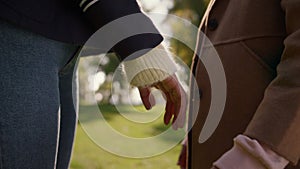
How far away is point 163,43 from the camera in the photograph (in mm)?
1441

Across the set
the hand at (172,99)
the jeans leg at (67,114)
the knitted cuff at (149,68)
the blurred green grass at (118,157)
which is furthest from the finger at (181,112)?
the blurred green grass at (118,157)

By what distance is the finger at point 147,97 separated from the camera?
148cm

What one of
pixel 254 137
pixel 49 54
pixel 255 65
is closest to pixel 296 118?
pixel 254 137

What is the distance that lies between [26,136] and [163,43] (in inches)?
16.4

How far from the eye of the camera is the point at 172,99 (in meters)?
1.50

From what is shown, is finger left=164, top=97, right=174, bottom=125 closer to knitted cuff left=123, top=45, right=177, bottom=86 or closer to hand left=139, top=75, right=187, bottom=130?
hand left=139, top=75, right=187, bottom=130

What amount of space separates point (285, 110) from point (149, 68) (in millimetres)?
356

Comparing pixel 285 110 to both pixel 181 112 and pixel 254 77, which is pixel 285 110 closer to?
pixel 254 77

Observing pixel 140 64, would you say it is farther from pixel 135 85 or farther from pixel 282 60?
pixel 282 60

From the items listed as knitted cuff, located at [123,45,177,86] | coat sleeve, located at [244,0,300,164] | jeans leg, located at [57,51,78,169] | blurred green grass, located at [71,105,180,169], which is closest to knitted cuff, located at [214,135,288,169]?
coat sleeve, located at [244,0,300,164]

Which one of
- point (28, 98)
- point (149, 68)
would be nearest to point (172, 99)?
point (149, 68)

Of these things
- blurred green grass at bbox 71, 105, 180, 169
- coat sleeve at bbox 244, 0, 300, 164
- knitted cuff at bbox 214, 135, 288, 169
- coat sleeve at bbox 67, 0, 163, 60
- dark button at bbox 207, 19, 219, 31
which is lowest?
blurred green grass at bbox 71, 105, 180, 169

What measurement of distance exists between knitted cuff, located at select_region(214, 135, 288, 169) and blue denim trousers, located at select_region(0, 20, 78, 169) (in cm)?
40

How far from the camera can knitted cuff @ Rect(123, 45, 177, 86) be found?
1.37 meters
